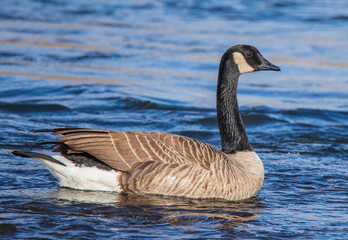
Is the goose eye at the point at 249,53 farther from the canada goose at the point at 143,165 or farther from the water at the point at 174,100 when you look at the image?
A: the water at the point at 174,100

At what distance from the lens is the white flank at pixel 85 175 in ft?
22.1

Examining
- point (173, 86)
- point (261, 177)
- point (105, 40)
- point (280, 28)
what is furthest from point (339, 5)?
point (261, 177)

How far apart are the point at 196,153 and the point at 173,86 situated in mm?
6914

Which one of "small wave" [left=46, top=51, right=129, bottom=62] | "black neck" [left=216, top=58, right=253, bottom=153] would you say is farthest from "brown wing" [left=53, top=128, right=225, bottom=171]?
"small wave" [left=46, top=51, right=129, bottom=62]

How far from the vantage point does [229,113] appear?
7.75 m

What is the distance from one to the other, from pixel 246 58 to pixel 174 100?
197 inches

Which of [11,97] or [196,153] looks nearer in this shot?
[196,153]

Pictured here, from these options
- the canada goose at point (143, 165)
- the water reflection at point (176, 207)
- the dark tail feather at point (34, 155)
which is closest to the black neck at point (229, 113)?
the canada goose at point (143, 165)

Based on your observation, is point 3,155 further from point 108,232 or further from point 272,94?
point 272,94

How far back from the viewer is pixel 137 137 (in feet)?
22.7

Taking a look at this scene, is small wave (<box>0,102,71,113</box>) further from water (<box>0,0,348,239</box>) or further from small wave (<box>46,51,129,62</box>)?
small wave (<box>46,51,129,62</box>)

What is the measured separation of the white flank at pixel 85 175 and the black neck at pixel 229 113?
1.73m

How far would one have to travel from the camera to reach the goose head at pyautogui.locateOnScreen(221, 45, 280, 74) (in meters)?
7.62

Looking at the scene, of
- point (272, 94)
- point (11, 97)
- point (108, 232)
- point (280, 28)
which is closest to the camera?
point (108, 232)
